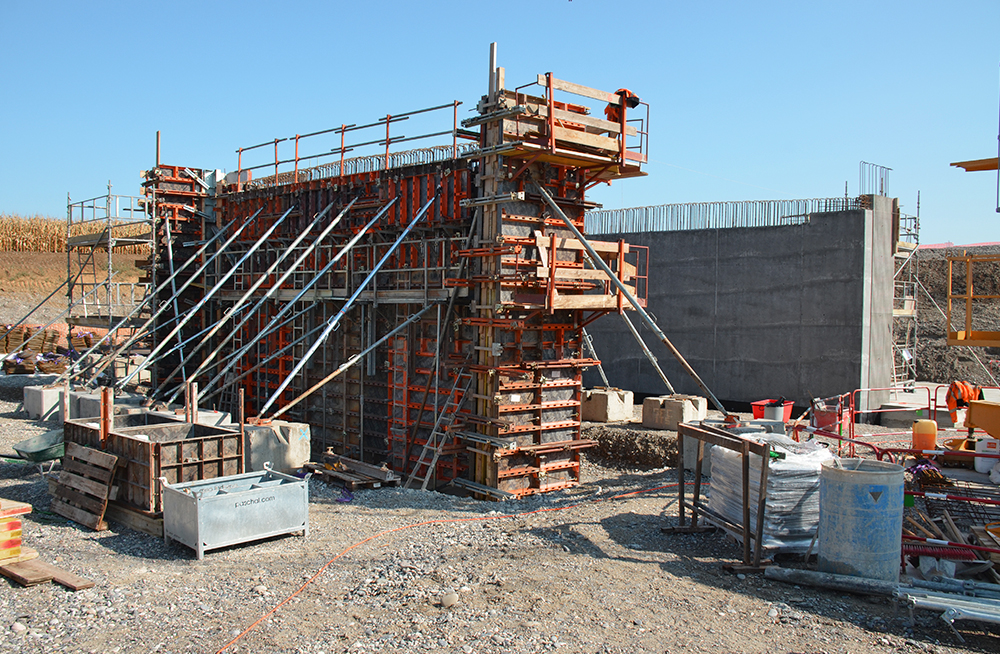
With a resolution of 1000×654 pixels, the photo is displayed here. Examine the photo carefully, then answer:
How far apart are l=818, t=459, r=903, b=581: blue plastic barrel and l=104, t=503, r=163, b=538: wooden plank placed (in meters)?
8.39

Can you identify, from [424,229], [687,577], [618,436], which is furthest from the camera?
[618,436]

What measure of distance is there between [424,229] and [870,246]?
1211cm

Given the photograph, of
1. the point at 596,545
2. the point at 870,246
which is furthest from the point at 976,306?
the point at 596,545

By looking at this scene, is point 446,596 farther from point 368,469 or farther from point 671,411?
point 671,411

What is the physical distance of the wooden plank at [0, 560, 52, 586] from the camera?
783cm

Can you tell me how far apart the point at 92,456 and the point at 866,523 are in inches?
407

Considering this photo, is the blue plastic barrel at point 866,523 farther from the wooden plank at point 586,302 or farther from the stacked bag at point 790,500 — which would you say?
the wooden plank at point 586,302

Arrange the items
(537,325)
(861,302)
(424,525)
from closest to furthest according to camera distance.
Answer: (424,525) → (537,325) → (861,302)

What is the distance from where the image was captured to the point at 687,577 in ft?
27.0

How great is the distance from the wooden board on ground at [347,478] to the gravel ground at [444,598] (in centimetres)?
246

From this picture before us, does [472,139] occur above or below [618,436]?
above

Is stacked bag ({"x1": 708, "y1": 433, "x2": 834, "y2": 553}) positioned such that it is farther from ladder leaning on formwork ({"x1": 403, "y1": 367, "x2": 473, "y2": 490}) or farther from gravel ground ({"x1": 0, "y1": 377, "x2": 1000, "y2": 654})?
ladder leaning on formwork ({"x1": 403, "y1": 367, "x2": 473, "y2": 490})

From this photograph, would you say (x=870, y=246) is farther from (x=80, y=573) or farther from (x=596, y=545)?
(x=80, y=573)

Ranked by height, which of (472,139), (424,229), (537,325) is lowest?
(537,325)
